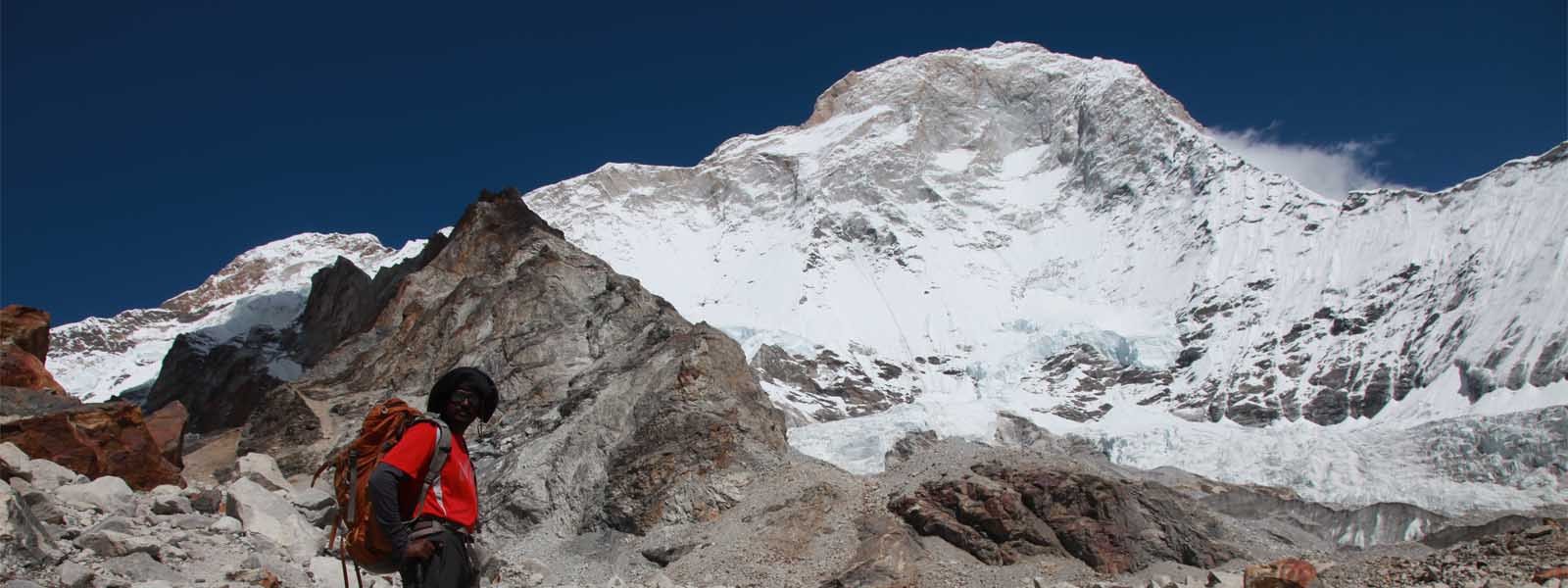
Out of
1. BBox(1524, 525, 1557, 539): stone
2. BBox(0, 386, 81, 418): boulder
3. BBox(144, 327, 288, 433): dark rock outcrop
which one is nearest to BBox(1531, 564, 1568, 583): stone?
BBox(1524, 525, 1557, 539): stone

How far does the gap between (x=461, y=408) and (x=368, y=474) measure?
1.97ft

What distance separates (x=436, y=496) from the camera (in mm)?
6500

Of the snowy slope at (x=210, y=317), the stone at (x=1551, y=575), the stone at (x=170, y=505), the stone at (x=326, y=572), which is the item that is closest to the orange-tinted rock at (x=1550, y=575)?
the stone at (x=1551, y=575)

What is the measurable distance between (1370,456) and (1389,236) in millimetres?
68370

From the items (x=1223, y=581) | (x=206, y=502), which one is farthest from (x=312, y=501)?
(x=1223, y=581)

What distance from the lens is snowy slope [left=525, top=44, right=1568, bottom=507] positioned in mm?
114688

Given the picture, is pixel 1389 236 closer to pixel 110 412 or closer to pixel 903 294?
pixel 903 294

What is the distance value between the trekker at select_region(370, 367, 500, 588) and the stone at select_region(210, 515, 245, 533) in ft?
28.1

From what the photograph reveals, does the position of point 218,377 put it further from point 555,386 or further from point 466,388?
point 466,388

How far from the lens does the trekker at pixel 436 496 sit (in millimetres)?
6211

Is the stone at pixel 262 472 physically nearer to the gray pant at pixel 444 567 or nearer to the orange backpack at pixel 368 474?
the orange backpack at pixel 368 474

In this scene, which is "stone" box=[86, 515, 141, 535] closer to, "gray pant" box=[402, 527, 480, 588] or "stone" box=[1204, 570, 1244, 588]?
"gray pant" box=[402, 527, 480, 588]

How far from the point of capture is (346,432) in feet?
133

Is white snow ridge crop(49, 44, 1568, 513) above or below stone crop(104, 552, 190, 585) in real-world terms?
above
